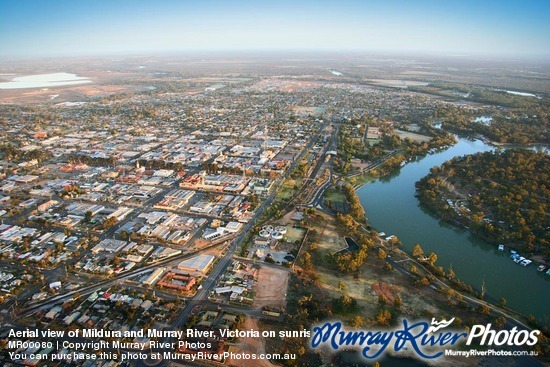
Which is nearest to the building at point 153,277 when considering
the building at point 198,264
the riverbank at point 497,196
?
the building at point 198,264

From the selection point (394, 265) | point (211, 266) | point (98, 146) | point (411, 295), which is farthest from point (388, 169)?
point (98, 146)

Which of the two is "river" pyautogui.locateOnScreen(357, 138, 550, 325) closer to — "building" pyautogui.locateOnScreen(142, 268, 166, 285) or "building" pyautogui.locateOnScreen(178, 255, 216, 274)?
"building" pyautogui.locateOnScreen(178, 255, 216, 274)

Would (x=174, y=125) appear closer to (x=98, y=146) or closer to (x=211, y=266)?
(x=98, y=146)

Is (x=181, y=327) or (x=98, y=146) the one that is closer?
(x=181, y=327)

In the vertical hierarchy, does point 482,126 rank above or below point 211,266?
above

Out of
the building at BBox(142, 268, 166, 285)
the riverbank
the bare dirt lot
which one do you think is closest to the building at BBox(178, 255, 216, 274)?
the building at BBox(142, 268, 166, 285)

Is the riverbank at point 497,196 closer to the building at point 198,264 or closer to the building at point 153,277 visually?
the building at point 198,264

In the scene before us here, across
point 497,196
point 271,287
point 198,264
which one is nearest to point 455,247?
point 497,196
